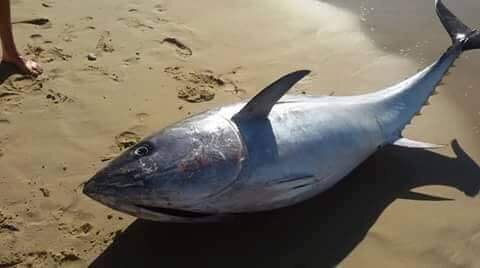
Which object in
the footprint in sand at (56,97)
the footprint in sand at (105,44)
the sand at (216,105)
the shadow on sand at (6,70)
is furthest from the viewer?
the footprint in sand at (105,44)

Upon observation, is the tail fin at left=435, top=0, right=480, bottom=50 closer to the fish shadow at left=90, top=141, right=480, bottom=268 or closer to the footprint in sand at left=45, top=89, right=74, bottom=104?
the fish shadow at left=90, top=141, right=480, bottom=268

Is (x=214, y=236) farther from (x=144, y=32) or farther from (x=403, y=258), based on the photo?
(x=144, y=32)

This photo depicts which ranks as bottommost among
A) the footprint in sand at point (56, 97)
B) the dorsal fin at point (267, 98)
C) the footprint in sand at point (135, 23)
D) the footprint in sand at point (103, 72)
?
the footprint in sand at point (56, 97)

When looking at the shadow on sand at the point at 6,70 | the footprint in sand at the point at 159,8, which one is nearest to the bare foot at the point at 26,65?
the shadow on sand at the point at 6,70

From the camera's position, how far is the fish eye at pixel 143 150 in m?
2.55

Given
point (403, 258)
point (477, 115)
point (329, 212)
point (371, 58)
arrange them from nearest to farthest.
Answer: point (403, 258) → point (329, 212) → point (477, 115) → point (371, 58)

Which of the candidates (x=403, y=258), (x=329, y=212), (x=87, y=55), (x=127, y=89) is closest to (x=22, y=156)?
(x=127, y=89)

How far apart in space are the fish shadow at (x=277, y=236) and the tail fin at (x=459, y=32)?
1091 millimetres

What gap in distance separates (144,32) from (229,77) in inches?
35.3

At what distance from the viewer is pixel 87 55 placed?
4.21m

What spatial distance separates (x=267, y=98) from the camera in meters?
2.80

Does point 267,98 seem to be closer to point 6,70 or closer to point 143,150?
point 143,150

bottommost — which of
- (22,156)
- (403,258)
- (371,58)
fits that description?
(22,156)

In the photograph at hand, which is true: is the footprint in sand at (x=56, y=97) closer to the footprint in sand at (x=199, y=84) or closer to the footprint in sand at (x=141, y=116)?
the footprint in sand at (x=141, y=116)
